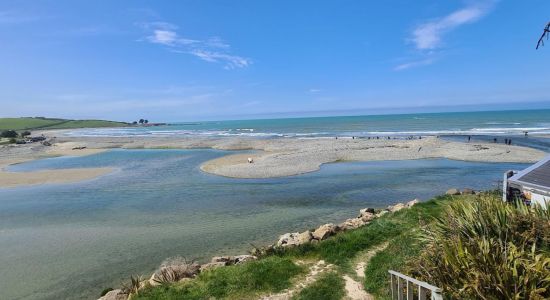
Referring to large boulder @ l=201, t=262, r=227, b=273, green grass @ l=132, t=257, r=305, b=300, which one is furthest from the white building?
large boulder @ l=201, t=262, r=227, b=273

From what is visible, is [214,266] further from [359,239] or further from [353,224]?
[353,224]

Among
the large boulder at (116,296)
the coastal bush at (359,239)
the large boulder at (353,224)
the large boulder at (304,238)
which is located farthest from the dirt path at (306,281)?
the large boulder at (116,296)

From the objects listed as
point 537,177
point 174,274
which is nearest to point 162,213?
point 174,274

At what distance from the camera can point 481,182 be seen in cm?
2477

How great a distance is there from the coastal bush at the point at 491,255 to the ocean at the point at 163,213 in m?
8.71

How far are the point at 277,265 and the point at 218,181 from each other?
19.9 meters

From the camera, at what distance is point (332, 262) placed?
10359mm

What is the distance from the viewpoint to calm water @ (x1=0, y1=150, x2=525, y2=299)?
1319cm

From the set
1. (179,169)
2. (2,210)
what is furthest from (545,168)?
(179,169)

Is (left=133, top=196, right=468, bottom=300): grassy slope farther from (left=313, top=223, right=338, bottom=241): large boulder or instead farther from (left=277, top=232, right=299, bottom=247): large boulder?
(left=277, top=232, right=299, bottom=247): large boulder

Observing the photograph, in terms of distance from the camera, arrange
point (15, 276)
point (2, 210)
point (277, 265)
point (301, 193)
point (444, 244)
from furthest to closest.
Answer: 1. point (301, 193)
2. point (2, 210)
3. point (15, 276)
4. point (277, 265)
5. point (444, 244)

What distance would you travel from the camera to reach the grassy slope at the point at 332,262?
8688mm

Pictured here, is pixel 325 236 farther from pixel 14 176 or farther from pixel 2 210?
pixel 14 176

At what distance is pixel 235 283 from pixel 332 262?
115 inches
